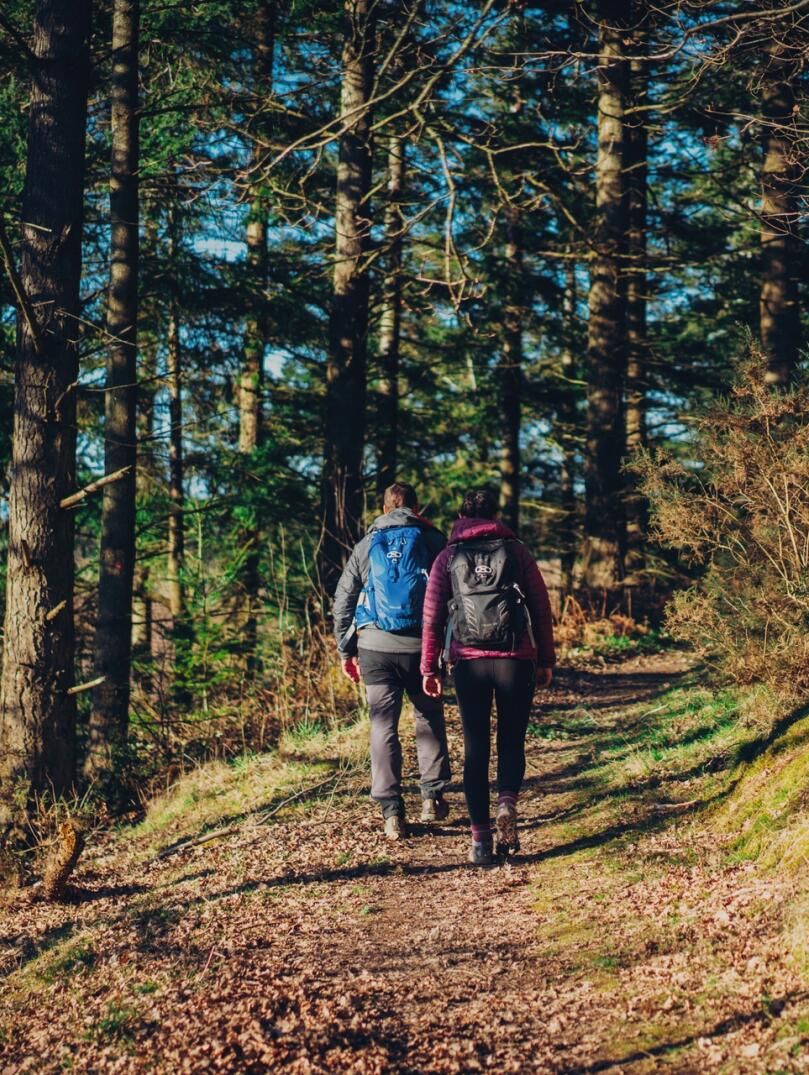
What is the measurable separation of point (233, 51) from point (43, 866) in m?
9.23

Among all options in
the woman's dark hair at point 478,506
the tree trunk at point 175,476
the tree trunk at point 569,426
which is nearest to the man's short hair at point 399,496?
the woman's dark hair at point 478,506

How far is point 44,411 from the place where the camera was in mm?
7910

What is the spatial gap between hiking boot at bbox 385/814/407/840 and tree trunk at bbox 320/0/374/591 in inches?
203

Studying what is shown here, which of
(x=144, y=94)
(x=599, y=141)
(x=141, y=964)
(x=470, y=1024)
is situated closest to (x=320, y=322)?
(x=144, y=94)

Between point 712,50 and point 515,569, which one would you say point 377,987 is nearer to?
point 515,569

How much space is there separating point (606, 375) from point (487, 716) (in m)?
10.4

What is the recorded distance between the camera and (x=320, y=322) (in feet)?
50.3

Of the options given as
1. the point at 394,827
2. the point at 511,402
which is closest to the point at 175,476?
the point at 511,402

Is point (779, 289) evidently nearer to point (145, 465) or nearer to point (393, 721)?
point (393, 721)

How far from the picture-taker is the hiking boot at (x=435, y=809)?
6945mm

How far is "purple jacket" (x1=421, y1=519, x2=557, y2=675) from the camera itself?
6.00 m

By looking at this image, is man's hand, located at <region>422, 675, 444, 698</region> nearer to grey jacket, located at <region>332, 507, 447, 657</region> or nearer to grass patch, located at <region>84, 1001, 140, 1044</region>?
grey jacket, located at <region>332, 507, 447, 657</region>

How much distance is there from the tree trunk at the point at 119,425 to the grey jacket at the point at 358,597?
4.54 metres

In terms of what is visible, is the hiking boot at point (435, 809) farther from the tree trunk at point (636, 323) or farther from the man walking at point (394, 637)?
the tree trunk at point (636, 323)
